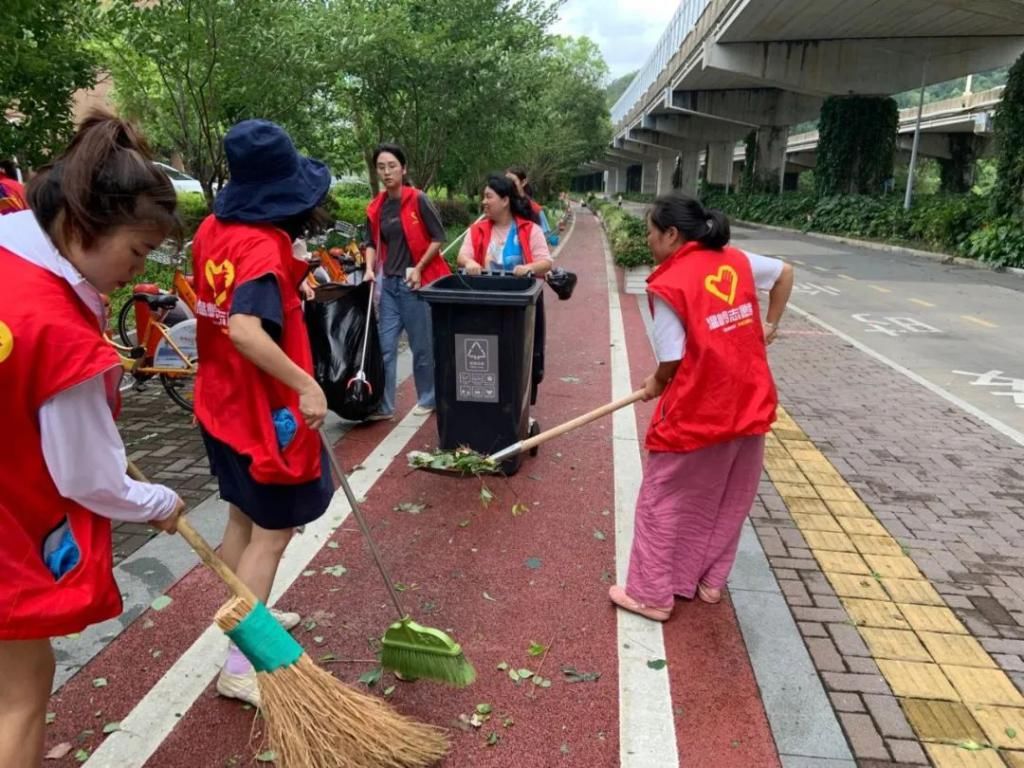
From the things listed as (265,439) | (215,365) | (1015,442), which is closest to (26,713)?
(265,439)

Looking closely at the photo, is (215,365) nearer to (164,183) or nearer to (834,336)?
(164,183)

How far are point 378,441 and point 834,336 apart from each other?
20.9ft

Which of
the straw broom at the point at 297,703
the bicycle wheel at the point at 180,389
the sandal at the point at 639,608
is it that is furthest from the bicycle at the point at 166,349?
the straw broom at the point at 297,703

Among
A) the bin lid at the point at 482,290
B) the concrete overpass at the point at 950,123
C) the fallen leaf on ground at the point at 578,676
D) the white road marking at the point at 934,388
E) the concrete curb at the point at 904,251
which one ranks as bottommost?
the fallen leaf on ground at the point at 578,676

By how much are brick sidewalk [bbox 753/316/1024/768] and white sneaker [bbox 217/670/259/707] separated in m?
1.97

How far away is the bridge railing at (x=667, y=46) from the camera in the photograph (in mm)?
31609

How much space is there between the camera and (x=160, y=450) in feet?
15.8

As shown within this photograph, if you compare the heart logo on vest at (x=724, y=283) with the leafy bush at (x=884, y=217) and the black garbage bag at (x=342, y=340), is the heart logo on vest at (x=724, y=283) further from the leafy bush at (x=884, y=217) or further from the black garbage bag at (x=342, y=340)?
the leafy bush at (x=884, y=217)

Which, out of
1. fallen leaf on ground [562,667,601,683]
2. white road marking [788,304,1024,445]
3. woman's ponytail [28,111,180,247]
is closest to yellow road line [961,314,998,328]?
white road marking [788,304,1024,445]

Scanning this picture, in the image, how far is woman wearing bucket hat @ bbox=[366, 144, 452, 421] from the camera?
5.20m

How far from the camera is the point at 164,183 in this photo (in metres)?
1.59

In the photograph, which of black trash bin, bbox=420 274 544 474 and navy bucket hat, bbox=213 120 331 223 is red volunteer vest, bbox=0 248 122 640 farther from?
black trash bin, bbox=420 274 544 474

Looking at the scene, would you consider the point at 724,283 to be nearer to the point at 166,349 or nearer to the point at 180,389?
the point at 166,349

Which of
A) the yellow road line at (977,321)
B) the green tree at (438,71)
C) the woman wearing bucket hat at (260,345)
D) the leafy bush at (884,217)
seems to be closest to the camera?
the woman wearing bucket hat at (260,345)
